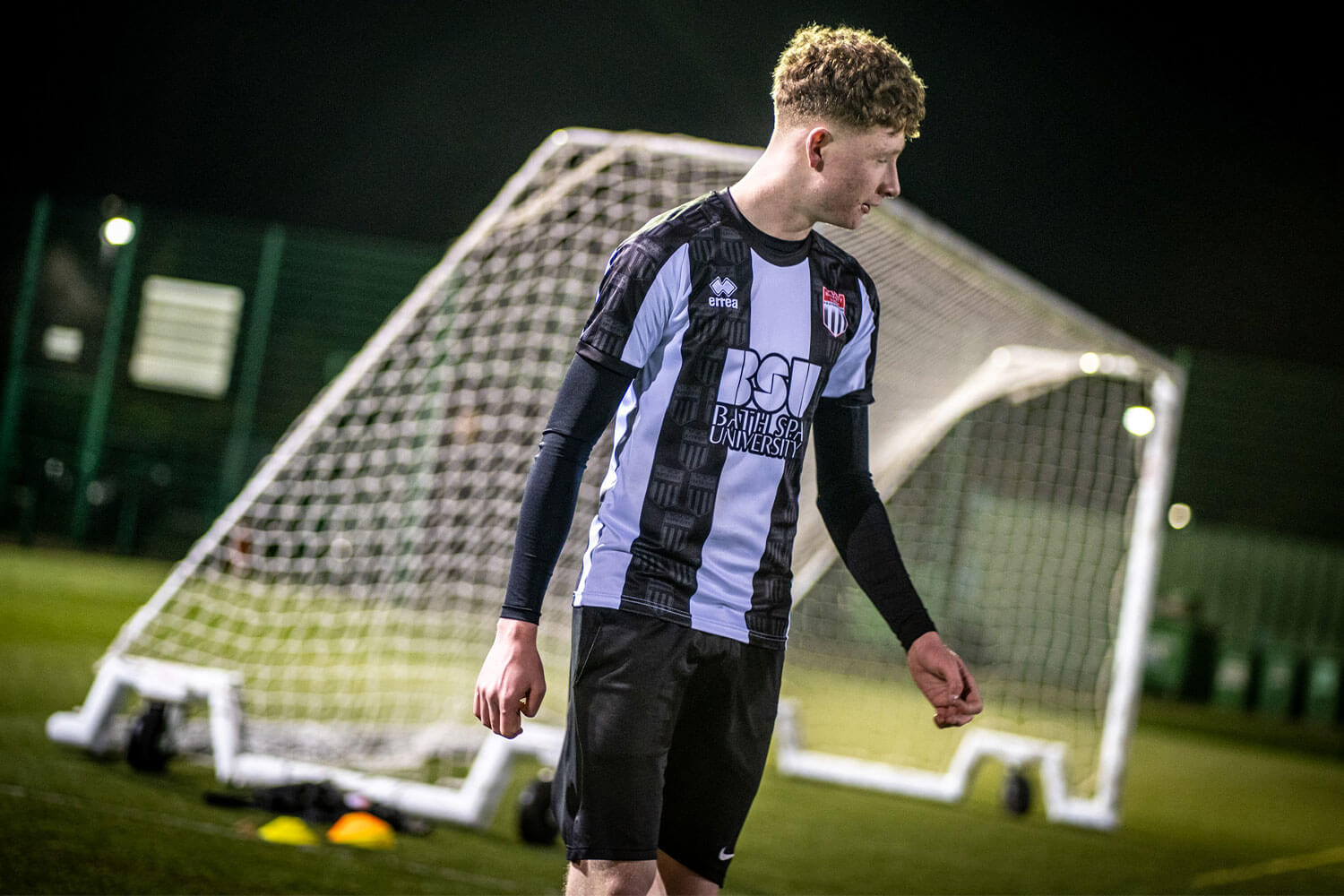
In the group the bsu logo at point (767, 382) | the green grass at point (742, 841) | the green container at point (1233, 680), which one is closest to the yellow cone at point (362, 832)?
the green grass at point (742, 841)

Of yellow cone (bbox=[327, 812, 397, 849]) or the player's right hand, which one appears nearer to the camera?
the player's right hand

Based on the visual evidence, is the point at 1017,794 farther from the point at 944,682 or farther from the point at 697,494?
the point at 697,494

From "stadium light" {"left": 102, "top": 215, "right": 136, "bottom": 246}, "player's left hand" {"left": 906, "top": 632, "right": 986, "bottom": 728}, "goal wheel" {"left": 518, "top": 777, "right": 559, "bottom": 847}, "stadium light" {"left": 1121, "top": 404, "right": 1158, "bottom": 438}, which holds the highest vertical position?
"stadium light" {"left": 102, "top": 215, "right": 136, "bottom": 246}

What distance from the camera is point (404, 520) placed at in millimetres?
11383

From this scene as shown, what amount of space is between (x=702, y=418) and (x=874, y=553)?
37 centimetres

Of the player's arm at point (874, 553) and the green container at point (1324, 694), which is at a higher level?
the player's arm at point (874, 553)

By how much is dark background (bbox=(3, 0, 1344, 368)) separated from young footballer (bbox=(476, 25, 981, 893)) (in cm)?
677

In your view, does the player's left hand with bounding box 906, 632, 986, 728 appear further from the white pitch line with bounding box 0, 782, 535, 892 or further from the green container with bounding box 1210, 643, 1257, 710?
the green container with bounding box 1210, 643, 1257, 710

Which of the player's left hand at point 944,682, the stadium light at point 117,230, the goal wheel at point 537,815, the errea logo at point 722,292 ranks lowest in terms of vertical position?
the goal wheel at point 537,815

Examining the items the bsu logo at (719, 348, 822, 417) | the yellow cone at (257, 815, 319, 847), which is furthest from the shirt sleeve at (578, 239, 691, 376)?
the yellow cone at (257, 815, 319, 847)

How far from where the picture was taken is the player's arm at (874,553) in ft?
6.09

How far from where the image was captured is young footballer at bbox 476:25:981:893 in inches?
66.1

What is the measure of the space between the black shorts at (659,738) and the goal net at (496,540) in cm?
231

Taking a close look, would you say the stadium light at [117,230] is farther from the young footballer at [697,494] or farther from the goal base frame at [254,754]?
the young footballer at [697,494]
